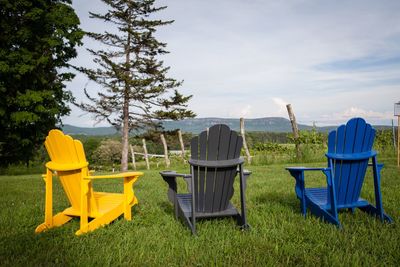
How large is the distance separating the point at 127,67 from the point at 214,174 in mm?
16336

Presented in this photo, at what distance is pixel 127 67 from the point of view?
1808 cm

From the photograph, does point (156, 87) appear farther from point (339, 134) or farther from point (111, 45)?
point (339, 134)

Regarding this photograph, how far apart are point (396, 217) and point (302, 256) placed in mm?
1832

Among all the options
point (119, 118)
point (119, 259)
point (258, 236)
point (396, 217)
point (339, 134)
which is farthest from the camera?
point (119, 118)

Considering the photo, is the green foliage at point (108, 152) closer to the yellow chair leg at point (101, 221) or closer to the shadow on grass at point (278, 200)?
the shadow on grass at point (278, 200)

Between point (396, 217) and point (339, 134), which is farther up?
point (339, 134)

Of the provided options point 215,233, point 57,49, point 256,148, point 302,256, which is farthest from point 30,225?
point 57,49

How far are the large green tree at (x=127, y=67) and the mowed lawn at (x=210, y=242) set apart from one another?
14309 mm

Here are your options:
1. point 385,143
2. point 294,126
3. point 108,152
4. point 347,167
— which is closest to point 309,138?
point 294,126

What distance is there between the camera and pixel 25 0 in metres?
15.5

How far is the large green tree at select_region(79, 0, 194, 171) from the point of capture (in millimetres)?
17734

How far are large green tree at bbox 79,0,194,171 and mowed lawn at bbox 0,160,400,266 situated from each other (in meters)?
14.3

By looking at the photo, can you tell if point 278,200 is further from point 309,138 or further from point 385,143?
point 385,143

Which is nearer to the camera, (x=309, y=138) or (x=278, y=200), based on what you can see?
(x=278, y=200)
